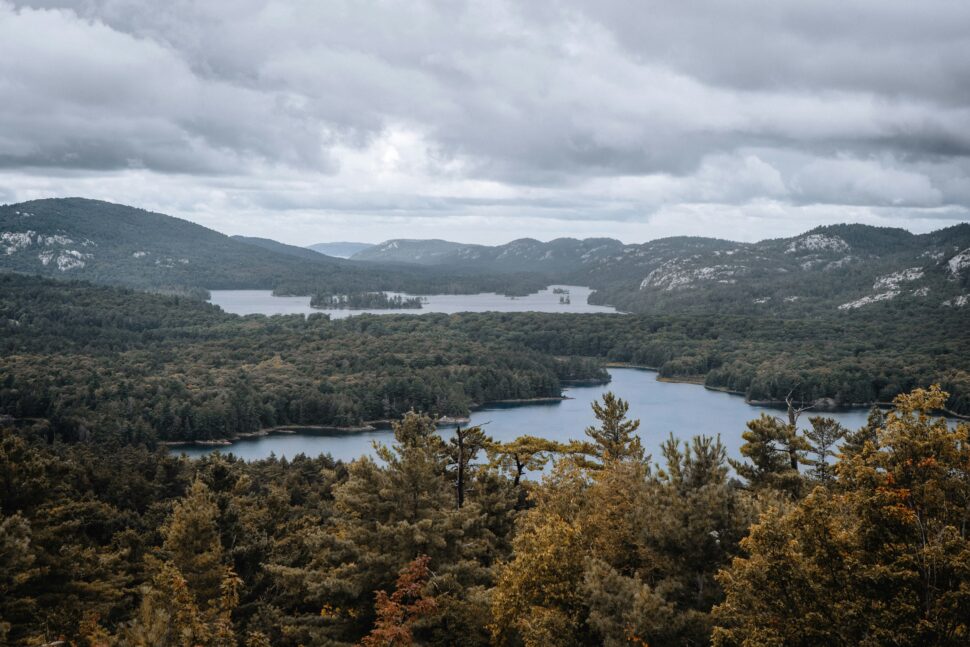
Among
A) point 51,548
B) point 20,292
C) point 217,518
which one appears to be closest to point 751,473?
point 217,518

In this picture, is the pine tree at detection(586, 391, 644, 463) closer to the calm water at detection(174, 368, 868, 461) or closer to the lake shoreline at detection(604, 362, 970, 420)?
the calm water at detection(174, 368, 868, 461)

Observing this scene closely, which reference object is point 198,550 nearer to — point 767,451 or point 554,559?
point 554,559

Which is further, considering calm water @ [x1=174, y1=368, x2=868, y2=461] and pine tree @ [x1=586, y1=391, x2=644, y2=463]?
calm water @ [x1=174, y1=368, x2=868, y2=461]

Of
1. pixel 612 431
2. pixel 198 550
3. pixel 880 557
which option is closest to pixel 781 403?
pixel 612 431

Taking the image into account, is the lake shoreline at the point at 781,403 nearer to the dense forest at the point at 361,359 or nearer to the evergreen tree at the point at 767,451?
the dense forest at the point at 361,359

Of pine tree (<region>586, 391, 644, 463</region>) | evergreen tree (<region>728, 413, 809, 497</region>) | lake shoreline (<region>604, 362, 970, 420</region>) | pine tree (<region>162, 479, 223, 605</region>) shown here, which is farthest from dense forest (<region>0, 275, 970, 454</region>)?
evergreen tree (<region>728, 413, 809, 497</region>)

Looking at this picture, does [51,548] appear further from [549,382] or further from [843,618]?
[549,382]

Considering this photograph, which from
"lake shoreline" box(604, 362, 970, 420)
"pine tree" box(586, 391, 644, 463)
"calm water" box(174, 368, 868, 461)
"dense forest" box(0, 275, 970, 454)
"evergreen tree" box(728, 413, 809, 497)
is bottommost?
"calm water" box(174, 368, 868, 461)
